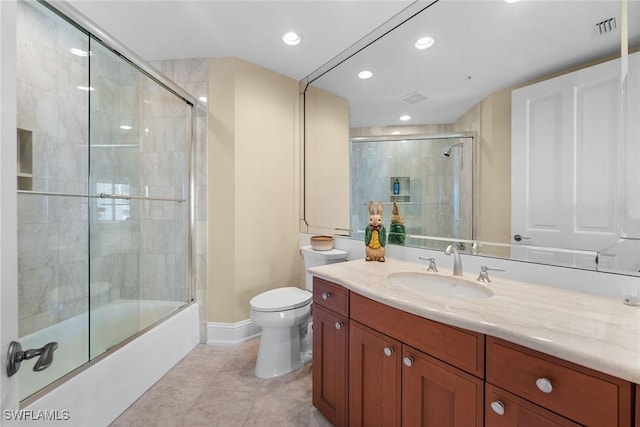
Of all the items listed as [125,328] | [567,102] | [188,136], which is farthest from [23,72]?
[567,102]

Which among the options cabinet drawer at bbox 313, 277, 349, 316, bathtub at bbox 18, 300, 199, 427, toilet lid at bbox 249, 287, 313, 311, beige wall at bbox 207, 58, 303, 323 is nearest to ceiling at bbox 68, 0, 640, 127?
beige wall at bbox 207, 58, 303, 323

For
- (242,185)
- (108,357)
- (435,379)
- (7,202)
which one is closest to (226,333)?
(108,357)

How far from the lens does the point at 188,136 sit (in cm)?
240

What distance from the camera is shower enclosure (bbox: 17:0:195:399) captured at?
1.76m

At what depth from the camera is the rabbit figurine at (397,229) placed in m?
1.81

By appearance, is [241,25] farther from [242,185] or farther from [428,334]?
[428,334]

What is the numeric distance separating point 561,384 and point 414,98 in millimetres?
1605

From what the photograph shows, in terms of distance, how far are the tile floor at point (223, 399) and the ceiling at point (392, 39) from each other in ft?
6.18

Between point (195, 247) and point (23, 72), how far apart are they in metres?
1.59

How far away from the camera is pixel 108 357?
1538 mm

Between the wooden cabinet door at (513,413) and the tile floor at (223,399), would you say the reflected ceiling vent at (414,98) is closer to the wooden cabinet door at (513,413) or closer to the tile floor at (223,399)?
the wooden cabinet door at (513,413)

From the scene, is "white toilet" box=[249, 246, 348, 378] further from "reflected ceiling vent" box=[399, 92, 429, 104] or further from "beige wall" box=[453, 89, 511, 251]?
"reflected ceiling vent" box=[399, 92, 429, 104]

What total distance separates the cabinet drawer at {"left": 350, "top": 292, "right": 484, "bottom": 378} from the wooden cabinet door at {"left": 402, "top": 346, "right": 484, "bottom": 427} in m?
0.03

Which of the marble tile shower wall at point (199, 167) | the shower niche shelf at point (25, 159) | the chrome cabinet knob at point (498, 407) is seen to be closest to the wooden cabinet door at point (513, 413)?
the chrome cabinet knob at point (498, 407)
